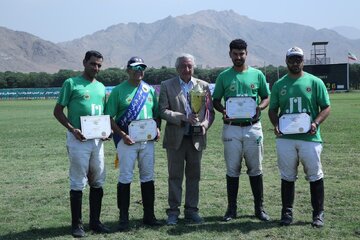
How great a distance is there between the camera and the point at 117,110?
7.18 m

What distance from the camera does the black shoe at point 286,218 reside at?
7.13 meters

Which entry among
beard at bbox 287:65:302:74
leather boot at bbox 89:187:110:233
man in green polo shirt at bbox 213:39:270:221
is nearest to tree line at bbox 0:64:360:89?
man in green polo shirt at bbox 213:39:270:221

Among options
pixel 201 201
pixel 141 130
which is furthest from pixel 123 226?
pixel 201 201

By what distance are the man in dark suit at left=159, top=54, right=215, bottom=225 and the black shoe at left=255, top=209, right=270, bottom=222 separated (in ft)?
2.70

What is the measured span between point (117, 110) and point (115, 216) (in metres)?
1.80

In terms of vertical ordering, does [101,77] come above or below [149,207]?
above

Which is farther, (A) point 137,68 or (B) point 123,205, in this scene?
(B) point 123,205

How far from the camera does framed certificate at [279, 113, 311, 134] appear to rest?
693 cm

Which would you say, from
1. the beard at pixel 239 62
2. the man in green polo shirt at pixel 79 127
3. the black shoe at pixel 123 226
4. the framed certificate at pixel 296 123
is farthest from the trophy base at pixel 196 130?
the black shoe at pixel 123 226

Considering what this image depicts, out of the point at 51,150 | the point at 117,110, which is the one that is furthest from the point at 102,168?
the point at 51,150

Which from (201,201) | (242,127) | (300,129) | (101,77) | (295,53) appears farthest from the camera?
(101,77)

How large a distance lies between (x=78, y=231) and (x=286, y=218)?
9.21 ft

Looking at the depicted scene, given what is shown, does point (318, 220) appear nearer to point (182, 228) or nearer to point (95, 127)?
point (182, 228)

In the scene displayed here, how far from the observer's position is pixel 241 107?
7.34 meters
